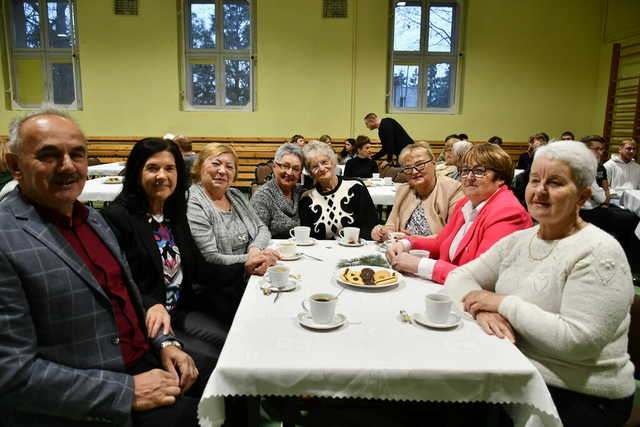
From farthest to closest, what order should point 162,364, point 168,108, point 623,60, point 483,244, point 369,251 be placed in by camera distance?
point 168,108 < point 623,60 < point 369,251 < point 483,244 < point 162,364

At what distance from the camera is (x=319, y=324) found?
1315mm

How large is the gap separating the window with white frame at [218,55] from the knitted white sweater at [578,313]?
330 inches

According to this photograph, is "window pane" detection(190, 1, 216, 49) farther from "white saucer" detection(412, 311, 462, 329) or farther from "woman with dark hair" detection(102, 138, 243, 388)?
"white saucer" detection(412, 311, 462, 329)

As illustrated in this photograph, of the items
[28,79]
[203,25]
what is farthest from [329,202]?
[28,79]

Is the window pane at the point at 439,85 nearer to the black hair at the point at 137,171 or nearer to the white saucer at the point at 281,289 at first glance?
the black hair at the point at 137,171

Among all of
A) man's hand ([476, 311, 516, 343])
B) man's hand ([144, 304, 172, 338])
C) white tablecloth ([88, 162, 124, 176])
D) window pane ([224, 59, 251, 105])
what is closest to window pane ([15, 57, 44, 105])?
window pane ([224, 59, 251, 105])

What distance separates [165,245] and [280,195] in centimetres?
107

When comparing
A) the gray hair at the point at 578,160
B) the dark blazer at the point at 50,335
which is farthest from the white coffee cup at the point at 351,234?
the dark blazer at the point at 50,335

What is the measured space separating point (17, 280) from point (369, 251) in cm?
162


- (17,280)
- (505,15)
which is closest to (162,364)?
(17,280)

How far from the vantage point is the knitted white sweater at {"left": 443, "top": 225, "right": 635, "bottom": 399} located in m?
1.17

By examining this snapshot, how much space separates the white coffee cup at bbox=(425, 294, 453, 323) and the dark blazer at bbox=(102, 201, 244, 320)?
1.07 meters

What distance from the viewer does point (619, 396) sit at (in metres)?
1.23

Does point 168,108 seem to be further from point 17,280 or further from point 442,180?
point 17,280
